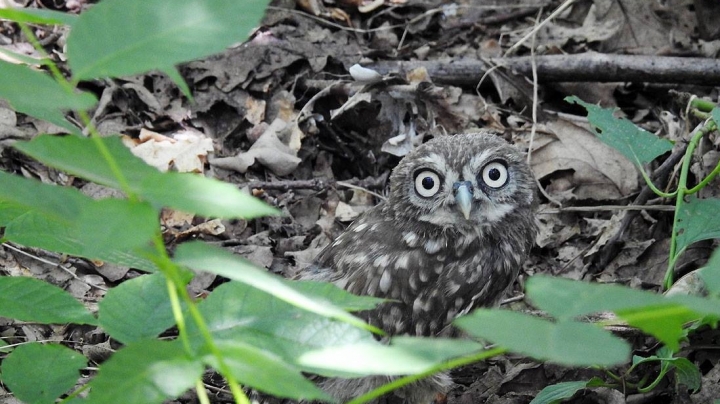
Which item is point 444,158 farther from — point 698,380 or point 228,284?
point 228,284

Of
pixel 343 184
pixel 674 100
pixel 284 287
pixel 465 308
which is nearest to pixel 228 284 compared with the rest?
pixel 284 287

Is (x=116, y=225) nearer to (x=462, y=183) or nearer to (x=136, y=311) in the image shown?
(x=136, y=311)

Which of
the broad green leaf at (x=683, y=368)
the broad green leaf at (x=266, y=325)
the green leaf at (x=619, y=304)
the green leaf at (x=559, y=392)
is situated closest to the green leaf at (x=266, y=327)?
the broad green leaf at (x=266, y=325)

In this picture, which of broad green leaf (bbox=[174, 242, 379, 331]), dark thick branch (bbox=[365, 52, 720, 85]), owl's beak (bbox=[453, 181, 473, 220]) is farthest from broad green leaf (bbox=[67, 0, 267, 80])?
dark thick branch (bbox=[365, 52, 720, 85])

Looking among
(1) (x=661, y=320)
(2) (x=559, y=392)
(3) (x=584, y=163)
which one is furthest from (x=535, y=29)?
(1) (x=661, y=320)

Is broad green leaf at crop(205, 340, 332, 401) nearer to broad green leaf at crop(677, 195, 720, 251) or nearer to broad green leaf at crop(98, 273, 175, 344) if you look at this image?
broad green leaf at crop(98, 273, 175, 344)

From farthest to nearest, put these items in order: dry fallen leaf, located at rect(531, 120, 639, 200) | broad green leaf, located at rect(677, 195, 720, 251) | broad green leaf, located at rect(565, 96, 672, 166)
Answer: dry fallen leaf, located at rect(531, 120, 639, 200), broad green leaf, located at rect(565, 96, 672, 166), broad green leaf, located at rect(677, 195, 720, 251)
